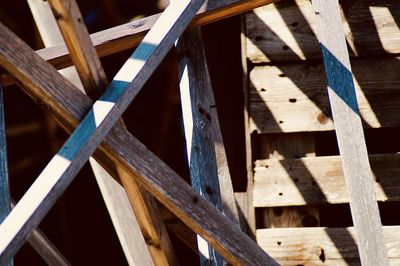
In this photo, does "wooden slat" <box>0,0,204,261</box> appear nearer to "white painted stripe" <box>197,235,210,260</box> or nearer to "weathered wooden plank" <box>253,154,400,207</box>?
"white painted stripe" <box>197,235,210,260</box>

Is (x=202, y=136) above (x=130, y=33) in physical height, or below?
below

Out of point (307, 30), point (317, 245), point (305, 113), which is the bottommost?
point (317, 245)

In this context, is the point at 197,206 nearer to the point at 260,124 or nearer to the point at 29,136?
the point at 260,124

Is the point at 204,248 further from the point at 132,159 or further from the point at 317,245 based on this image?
the point at 317,245

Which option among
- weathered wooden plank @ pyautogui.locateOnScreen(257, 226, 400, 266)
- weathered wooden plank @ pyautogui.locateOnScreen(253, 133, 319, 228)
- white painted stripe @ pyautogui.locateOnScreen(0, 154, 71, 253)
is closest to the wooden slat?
white painted stripe @ pyautogui.locateOnScreen(0, 154, 71, 253)

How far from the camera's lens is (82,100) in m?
2.94

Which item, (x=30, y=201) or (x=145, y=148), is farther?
(x=145, y=148)

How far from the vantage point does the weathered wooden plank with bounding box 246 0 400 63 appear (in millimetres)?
4234

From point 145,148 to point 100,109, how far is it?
0.83ft

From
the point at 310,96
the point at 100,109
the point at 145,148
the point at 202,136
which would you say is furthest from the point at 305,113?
the point at 100,109

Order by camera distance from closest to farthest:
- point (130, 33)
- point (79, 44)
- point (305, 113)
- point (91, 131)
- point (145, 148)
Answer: point (91, 131)
point (79, 44)
point (145, 148)
point (130, 33)
point (305, 113)

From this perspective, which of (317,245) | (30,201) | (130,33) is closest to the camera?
(30,201)

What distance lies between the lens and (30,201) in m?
2.66

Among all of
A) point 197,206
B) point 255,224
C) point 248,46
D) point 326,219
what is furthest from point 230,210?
point 326,219
